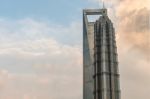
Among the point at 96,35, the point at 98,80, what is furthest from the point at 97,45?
the point at 98,80

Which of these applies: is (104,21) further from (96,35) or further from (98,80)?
(98,80)

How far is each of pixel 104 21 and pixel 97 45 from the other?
27.9ft

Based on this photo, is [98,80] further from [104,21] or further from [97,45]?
[104,21]

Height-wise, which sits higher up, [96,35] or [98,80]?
[96,35]

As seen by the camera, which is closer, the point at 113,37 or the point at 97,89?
the point at 97,89

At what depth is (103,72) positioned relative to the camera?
11344 cm

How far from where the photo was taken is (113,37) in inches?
4756

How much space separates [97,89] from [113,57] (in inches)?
436

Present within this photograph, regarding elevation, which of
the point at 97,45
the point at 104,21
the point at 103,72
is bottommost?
the point at 103,72

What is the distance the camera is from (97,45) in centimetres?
11888

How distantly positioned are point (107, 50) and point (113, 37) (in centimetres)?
526

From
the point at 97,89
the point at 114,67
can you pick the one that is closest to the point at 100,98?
the point at 97,89

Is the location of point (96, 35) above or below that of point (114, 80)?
above

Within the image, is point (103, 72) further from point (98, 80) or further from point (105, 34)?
point (105, 34)
